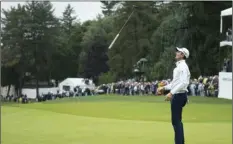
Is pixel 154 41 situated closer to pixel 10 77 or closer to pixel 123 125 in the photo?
pixel 10 77

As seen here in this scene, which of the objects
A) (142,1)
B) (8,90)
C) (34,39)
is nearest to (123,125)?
(142,1)

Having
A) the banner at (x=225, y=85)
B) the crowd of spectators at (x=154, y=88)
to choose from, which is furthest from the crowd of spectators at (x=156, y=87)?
the banner at (x=225, y=85)

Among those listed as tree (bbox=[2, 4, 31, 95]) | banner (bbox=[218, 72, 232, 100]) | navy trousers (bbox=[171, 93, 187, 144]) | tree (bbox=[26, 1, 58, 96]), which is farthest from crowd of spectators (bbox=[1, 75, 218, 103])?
tree (bbox=[26, 1, 58, 96])

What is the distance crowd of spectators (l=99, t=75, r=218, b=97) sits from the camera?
3638 cm

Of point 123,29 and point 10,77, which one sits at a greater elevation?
point 123,29

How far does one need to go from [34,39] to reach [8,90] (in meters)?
12.6

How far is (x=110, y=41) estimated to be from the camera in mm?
88812

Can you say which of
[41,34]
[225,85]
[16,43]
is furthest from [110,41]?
[225,85]

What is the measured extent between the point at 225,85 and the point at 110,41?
5546cm

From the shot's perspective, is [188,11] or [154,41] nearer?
[188,11]

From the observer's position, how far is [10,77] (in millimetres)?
89188

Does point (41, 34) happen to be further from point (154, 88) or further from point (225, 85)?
point (225, 85)

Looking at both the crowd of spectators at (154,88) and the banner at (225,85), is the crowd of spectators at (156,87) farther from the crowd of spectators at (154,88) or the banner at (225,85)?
the banner at (225,85)

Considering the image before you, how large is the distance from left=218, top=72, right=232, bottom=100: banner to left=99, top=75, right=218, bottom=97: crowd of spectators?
73 cm
